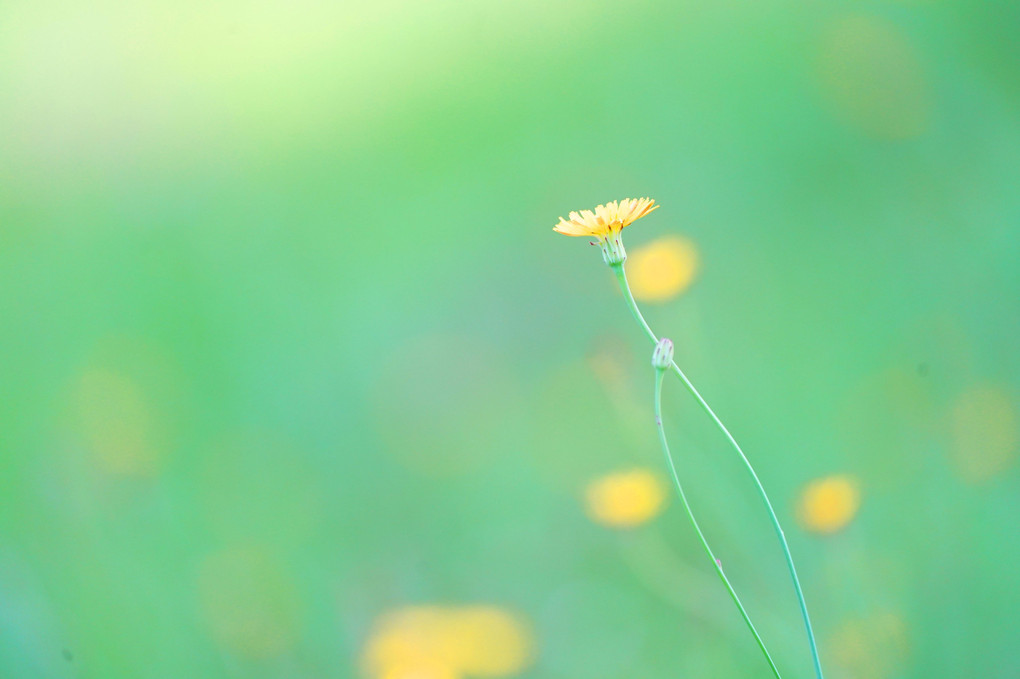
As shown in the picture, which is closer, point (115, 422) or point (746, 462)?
point (746, 462)

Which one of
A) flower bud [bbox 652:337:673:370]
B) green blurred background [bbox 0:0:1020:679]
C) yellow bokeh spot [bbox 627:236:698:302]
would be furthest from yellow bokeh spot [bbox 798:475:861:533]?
flower bud [bbox 652:337:673:370]

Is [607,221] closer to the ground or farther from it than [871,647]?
farther from it

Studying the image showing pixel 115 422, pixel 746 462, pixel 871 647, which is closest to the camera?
pixel 746 462

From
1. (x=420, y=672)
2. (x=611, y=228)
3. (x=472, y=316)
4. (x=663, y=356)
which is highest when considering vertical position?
(x=472, y=316)

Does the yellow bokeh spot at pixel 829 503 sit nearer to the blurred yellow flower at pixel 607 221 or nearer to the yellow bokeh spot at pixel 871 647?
the yellow bokeh spot at pixel 871 647

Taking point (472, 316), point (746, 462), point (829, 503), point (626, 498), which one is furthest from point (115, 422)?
point (829, 503)

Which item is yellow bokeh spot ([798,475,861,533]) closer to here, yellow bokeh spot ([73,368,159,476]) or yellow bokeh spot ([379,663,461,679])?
yellow bokeh spot ([379,663,461,679])

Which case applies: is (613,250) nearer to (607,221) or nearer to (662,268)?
(607,221)
